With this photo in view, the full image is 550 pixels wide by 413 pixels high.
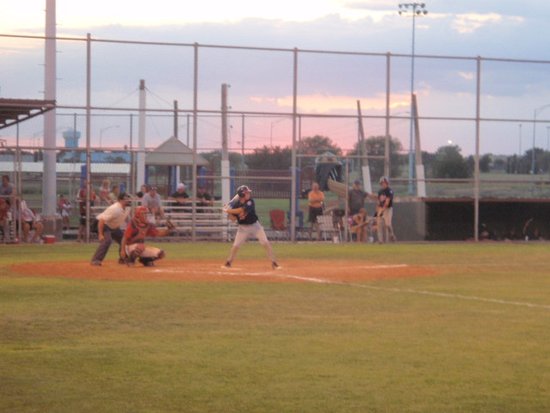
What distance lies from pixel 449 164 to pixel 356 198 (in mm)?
5453

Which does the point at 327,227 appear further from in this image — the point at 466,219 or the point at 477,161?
the point at 477,161

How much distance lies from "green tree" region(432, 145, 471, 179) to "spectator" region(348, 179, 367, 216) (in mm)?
4102

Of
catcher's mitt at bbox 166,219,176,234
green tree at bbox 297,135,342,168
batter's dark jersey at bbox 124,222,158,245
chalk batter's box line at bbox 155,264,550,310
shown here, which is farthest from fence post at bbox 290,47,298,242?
batter's dark jersey at bbox 124,222,158,245

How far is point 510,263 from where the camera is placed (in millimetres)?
27281

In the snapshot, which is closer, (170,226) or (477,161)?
(170,226)

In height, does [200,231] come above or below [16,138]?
below

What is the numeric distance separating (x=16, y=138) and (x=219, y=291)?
1658 cm

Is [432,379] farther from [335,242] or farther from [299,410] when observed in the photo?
[335,242]

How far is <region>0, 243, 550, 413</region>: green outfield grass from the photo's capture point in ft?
32.5

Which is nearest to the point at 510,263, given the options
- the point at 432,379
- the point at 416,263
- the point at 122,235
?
the point at 416,263

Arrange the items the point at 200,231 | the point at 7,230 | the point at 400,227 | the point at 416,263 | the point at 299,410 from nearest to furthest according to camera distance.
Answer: the point at 299,410, the point at 416,263, the point at 7,230, the point at 200,231, the point at 400,227

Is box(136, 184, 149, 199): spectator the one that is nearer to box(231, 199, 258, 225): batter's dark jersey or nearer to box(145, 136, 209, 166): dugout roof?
box(145, 136, 209, 166): dugout roof

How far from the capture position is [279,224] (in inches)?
1506

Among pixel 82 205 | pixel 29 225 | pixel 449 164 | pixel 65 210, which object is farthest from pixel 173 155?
pixel 449 164
